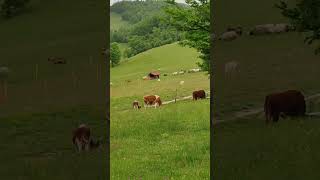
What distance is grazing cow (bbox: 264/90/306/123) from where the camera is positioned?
65.9 ft

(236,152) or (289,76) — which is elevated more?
(289,76)

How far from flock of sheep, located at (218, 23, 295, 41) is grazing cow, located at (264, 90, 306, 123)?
24.4m

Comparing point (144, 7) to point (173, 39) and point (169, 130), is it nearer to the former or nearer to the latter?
point (173, 39)
